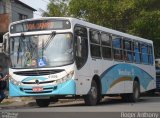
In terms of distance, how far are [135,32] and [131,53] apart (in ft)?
31.4

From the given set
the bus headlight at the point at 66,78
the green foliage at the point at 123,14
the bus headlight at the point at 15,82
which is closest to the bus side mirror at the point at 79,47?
the bus headlight at the point at 66,78

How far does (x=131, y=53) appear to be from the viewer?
24.7m

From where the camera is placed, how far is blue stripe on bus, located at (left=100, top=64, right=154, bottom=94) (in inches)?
813

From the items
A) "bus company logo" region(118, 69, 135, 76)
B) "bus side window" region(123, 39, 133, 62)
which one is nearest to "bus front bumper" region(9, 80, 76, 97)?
"bus company logo" region(118, 69, 135, 76)

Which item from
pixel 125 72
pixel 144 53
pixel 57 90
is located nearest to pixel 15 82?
pixel 57 90

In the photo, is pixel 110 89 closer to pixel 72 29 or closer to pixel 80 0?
pixel 72 29

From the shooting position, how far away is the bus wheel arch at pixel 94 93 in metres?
19.0

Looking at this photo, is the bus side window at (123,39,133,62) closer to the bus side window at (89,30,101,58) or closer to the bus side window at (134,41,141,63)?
the bus side window at (134,41,141,63)

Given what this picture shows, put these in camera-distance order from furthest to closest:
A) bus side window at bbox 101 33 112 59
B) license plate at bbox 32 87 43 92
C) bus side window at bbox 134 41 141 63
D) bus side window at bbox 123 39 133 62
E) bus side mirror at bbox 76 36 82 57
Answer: bus side window at bbox 134 41 141 63 → bus side window at bbox 123 39 133 62 → bus side window at bbox 101 33 112 59 → bus side mirror at bbox 76 36 82 57 → license plate at bbox 32 87 43 92

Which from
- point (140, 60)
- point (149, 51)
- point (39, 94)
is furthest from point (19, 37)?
point (149, 51)

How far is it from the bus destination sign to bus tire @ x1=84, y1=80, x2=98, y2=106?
2.67m

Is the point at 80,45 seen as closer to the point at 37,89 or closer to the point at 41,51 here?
the point at 41,51

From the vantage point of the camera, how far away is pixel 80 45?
59.8 feet

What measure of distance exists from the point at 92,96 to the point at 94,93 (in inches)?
8.0
